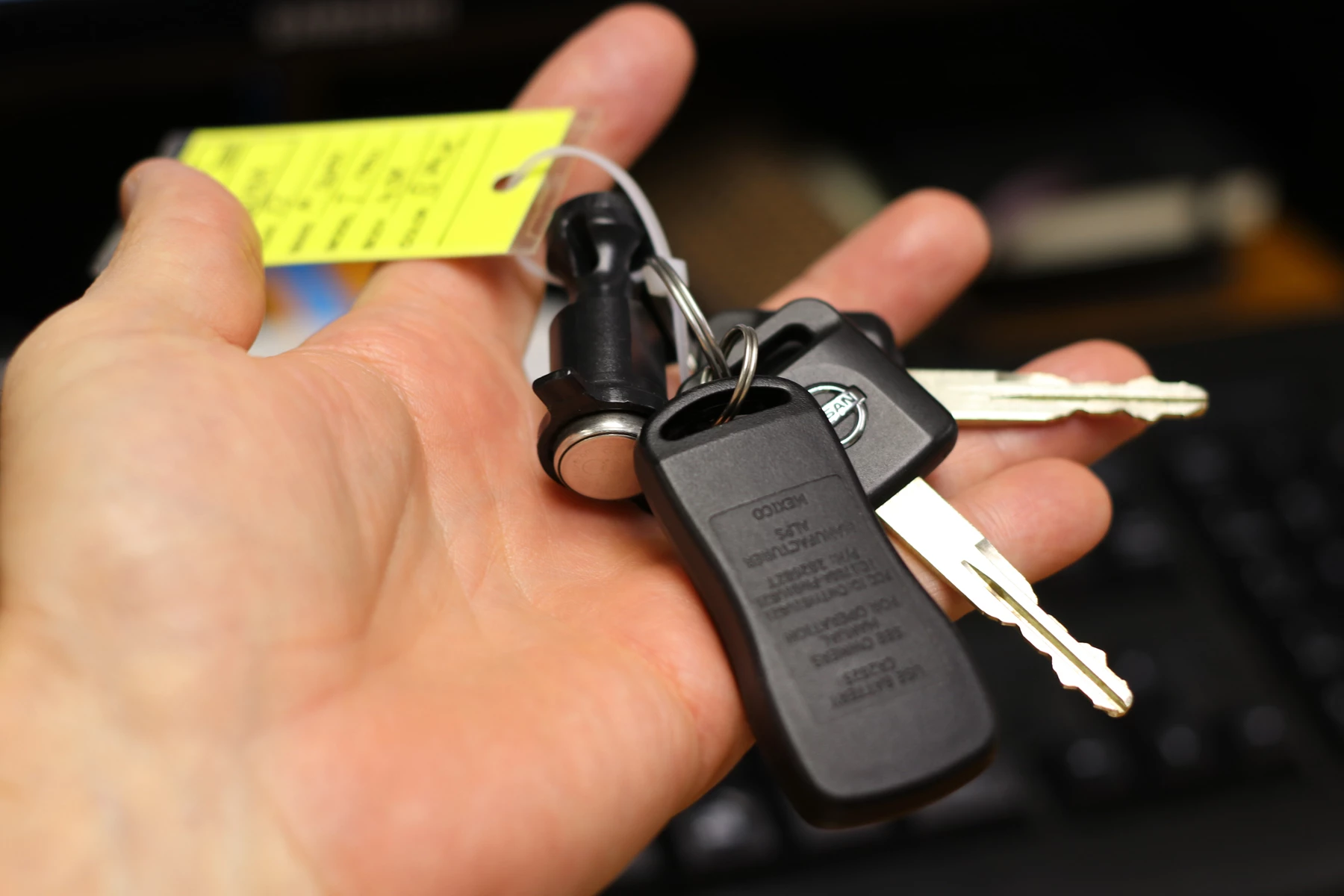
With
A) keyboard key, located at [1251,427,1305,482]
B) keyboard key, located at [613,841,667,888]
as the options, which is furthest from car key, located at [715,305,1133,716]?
keyboard key, located at [1251,427,1305,482]

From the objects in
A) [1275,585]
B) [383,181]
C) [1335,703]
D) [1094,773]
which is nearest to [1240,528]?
[1275,585]

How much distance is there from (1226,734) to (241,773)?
706 millimetres

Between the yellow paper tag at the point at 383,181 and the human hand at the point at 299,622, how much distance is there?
0.39ft

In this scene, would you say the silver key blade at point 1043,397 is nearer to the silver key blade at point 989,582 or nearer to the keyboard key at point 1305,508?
the silver key blade at point 989,582

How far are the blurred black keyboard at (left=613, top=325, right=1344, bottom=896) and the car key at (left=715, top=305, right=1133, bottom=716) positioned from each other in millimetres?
195

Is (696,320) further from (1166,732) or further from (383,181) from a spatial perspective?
(1166,732)

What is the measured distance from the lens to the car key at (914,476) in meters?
0.64

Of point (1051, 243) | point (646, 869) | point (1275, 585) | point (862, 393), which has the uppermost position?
point (862, 393)

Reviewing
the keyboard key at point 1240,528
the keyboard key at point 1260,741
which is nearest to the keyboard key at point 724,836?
the keyboard key at point 1260,741

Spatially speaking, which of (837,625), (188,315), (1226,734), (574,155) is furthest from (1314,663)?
(188,315)

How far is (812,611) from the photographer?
1.88ft

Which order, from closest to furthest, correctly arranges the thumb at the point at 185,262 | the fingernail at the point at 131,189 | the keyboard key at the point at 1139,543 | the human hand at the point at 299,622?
1. the human hand at the point at 299,622
2. the thumb at the point at 185,262
3. the fingernail at the point at 131,189
4. the keyboard key at the point at 1139,543

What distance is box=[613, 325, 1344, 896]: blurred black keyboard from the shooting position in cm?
77

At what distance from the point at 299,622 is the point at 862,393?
37 centimetres
